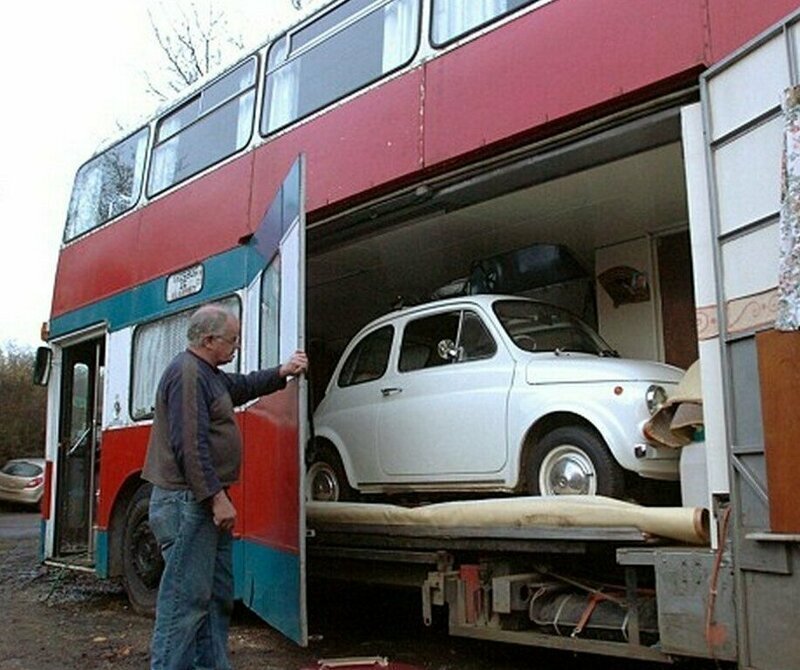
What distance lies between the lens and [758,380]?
379 centimetres

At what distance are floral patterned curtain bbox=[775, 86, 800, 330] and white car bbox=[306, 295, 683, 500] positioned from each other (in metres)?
1.86

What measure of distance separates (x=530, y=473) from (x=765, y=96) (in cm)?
279

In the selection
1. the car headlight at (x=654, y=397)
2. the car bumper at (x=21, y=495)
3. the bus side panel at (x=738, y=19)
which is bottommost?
the car bumper at (x=21, y=495)

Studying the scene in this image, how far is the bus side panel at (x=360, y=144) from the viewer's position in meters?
5.75

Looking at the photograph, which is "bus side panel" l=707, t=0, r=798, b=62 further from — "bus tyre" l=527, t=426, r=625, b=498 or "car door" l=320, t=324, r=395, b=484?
"car door" l=320, t=324, r=395, b=484

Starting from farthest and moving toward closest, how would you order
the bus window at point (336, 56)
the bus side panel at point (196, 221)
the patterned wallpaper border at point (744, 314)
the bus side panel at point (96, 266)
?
the bus side panel at point (96, 266) < the bus side panel at point (196, 221) < the bus window at point (336, 56) < the patterned wallpaper border at point (744, 314)

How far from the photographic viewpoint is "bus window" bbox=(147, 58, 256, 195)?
752 cm

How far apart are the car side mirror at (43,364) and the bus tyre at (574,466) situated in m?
6.02

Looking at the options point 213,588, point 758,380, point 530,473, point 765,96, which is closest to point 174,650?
point 213,588

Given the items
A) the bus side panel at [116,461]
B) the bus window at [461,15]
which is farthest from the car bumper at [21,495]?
the bus window at [461,15]

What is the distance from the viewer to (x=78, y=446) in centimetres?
963

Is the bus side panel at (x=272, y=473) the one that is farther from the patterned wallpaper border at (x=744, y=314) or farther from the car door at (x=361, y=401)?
the patterned wallpaper border at (x=744, y=314)

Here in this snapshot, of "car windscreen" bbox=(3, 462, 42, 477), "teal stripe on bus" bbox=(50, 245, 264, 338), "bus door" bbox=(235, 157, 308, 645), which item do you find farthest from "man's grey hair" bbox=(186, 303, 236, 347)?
"car windscreen" bbox=(3, 462, 42, 477)

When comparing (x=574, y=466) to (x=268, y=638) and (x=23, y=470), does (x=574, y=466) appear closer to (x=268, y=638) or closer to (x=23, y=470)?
(x=268, y=638)
